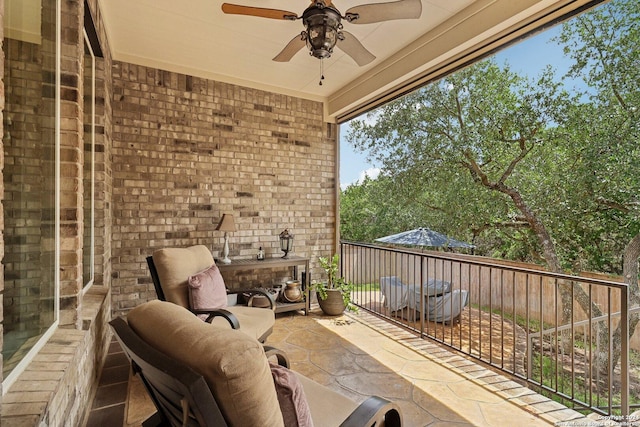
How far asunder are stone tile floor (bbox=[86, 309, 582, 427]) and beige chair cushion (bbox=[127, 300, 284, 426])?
1618 millimetres

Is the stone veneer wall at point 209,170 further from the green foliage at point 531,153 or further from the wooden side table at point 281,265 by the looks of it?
the green foliage at point 531,153

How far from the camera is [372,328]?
12.7 feet

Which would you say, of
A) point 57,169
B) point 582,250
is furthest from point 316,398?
point 582,250

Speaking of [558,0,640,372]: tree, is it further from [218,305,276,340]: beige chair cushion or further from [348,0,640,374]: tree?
[218,305,276,340]: beige chair cushion

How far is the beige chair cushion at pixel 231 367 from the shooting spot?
31.5 inches

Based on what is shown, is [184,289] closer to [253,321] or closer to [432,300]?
[253,321]

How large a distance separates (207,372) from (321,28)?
6.66 ft

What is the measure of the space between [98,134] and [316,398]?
114 inches

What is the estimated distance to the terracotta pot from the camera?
429 cm

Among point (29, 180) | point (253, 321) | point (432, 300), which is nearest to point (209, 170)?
point (253, 321)

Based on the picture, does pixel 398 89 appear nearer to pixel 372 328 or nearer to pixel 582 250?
pixel 372 328

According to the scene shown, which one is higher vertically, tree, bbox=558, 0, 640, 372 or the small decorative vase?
tree, bbox=558, 0, 640, 372

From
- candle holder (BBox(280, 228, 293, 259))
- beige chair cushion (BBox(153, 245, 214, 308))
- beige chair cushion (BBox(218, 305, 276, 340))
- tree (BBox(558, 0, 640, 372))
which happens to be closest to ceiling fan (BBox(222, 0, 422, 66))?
beige chair cushion (BBox(153, 245, 214, 308))

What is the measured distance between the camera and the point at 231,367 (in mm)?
792
